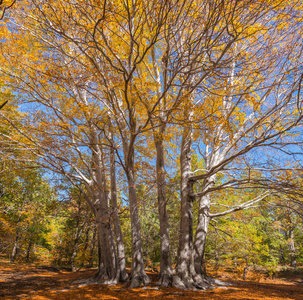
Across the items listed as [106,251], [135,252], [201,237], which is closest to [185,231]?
[201,237]

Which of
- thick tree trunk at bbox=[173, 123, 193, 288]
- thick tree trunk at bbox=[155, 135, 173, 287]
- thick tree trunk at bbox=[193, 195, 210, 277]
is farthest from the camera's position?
thick tree trunk at bbox=[193, 195, 210, 277]

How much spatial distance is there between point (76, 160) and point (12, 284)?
16.4ft

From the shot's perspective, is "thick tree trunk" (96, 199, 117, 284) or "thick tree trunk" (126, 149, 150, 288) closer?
"thick tree trunk" (126, 149, 150, 288)

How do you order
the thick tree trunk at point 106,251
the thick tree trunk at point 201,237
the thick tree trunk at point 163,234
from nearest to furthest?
the thick tree trunk at point 163,234
the thick tree trunk at point 201,237
the thick tree trunk at point 106,251

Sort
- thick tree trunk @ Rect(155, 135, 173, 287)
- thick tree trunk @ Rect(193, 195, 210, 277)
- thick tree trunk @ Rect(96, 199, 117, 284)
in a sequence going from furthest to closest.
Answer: thick tree trunk @ Rect(96, 199, 117, 284) → thick tree trunk @ Rect(193, 195, 210, 277) → thick tree trunk @ Rect(155, 135, 173, 287)

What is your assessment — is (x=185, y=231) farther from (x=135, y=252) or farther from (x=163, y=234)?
(x=135, y=252)

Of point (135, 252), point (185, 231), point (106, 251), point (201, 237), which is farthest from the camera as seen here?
point (106, 251)

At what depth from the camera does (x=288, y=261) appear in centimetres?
2225

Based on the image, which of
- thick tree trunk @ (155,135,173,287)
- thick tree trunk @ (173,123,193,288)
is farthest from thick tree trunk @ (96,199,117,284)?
thick tree trunk @ (173,123,193,288)

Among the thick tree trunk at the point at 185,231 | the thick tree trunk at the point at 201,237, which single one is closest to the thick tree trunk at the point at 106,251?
the thick tree trunk at the point at 185,231

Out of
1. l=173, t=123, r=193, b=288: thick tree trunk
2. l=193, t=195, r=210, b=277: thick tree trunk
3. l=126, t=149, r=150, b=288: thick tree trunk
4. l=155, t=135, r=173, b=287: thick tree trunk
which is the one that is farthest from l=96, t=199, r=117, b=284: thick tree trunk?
l=193, t=195, r=210, b=277: thick tree trunk

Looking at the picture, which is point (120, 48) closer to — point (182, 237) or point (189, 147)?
point (189, 147)

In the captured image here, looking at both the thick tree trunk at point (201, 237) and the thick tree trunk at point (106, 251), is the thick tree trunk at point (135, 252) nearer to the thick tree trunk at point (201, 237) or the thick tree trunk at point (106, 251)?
the thick tree trunk at point (106, 251)

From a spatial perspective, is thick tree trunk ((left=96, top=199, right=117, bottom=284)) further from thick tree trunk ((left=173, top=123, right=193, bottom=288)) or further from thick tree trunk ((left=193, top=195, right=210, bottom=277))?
thick tree trunk ((left=193, top=195, right=210, bottom=277))
